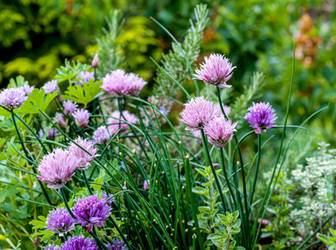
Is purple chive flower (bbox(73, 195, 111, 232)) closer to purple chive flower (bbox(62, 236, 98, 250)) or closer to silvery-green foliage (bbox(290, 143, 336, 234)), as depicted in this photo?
purple chive flower (bbox(62, 236, 98, 250))

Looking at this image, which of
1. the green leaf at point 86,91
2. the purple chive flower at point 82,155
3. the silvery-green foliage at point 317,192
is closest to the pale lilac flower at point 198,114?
the purple chive flower at point 82,155

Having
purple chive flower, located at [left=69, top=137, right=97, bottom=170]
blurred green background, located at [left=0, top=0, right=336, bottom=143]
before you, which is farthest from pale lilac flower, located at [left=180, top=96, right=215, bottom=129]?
blurred green background, located at [left=0, top=0, right=336, bottom=143]

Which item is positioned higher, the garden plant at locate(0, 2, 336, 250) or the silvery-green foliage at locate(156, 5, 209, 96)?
the silvery-green foliage at locate(156, 5, 209, 96)

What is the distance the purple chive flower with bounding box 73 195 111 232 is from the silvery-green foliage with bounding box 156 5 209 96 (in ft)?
1.46

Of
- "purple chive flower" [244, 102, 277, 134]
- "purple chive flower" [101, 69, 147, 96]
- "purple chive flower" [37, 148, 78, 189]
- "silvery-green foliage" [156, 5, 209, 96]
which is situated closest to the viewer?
"purple chive flower" [37, 148, 78, 189]

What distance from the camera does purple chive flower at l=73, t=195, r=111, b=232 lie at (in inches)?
16.4

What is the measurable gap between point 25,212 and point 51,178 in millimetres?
377

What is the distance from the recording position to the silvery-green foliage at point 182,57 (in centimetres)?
83

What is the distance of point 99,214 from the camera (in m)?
0.43

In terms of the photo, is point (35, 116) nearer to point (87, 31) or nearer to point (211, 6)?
point (211, 6)

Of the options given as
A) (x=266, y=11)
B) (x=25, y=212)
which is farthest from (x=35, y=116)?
(x=266, y=11)

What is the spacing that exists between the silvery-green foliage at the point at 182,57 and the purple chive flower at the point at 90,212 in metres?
0.45

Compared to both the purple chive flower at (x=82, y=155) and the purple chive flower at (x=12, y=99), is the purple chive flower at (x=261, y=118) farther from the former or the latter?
the purple chive flower at (x=12, y=99)

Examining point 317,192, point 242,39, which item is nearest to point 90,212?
point 317,192
